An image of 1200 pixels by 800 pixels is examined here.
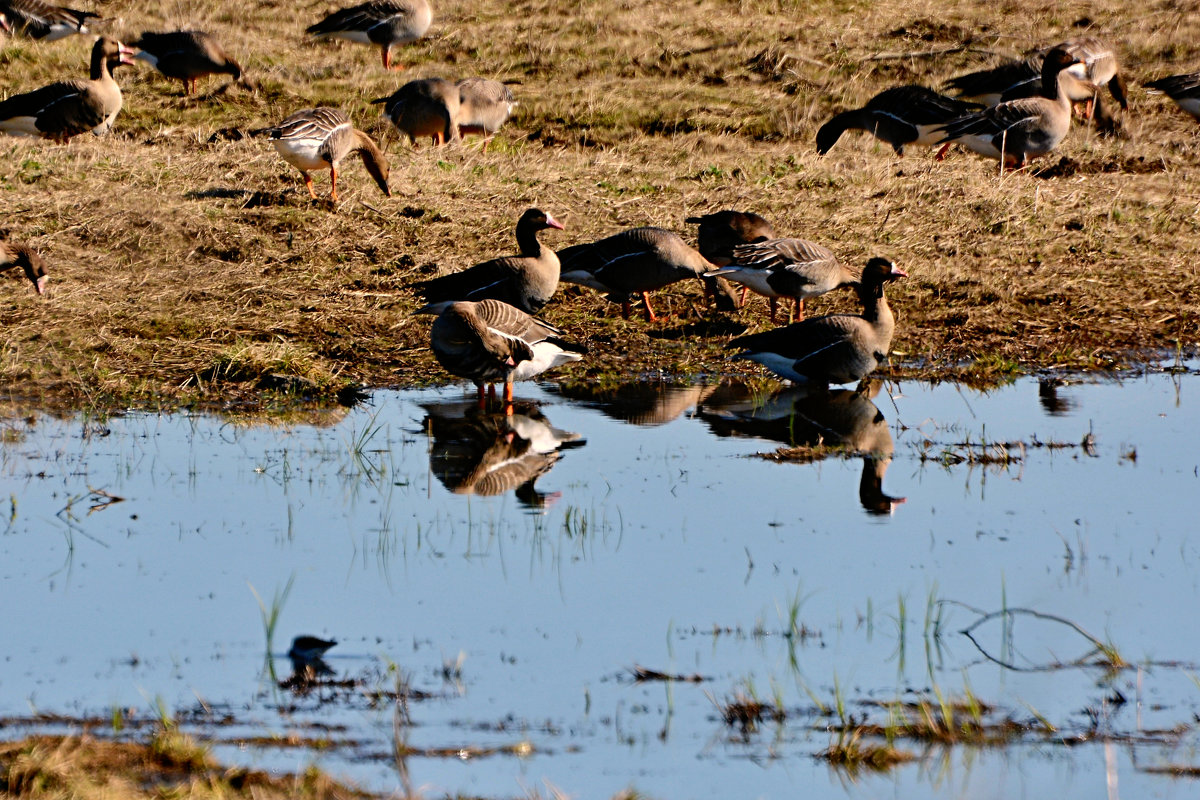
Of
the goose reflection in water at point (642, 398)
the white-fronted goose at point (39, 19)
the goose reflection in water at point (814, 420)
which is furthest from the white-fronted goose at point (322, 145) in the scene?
the white-fronted goose at point (39, 19)

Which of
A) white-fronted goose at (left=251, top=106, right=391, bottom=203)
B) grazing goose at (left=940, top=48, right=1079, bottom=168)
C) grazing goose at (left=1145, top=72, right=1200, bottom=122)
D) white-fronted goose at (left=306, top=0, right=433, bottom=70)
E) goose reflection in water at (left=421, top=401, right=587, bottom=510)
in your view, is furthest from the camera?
white-fronted goose at (left=306, top=0, right=433, bottom=70)

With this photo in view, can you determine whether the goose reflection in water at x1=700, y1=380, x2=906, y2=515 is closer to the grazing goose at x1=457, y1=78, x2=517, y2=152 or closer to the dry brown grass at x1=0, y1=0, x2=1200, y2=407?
the dry brown grass at x1=0, y1=0, x2=1200, y2=407

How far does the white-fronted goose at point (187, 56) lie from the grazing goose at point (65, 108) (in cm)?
195

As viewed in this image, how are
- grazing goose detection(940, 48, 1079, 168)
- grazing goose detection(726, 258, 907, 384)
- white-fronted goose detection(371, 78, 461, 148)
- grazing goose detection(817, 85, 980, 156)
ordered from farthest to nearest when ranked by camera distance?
white-fronted goose detection(371, 78, 461, 148), grazing goose detection(817, 85, 980, 156), grazing goose detection(940, 48, 1079, 168), grazing goose detection(726, 258, 907, 384)

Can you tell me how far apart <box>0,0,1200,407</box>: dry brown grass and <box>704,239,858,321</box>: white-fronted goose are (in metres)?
0.59

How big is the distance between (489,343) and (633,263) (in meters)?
2.46

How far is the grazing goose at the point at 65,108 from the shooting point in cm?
1770

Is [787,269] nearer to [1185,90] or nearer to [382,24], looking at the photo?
[1185,90]

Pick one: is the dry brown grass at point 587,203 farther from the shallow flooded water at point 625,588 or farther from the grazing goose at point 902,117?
the shallow flooded water at point 625,588

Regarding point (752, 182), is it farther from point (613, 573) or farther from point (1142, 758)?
point (1142, 758)

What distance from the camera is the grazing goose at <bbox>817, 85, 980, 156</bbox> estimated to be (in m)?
18.4

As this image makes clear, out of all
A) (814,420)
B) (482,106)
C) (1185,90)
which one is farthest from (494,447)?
(1185,90)

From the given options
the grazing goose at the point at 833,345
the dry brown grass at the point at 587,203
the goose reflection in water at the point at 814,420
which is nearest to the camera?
the goose reflection in water at the point at 814,420

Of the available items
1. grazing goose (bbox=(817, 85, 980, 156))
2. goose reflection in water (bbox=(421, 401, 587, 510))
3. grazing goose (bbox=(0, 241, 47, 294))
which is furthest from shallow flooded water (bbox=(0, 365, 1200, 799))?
grazing goose (bbox=(817, 85, 980, 156))
